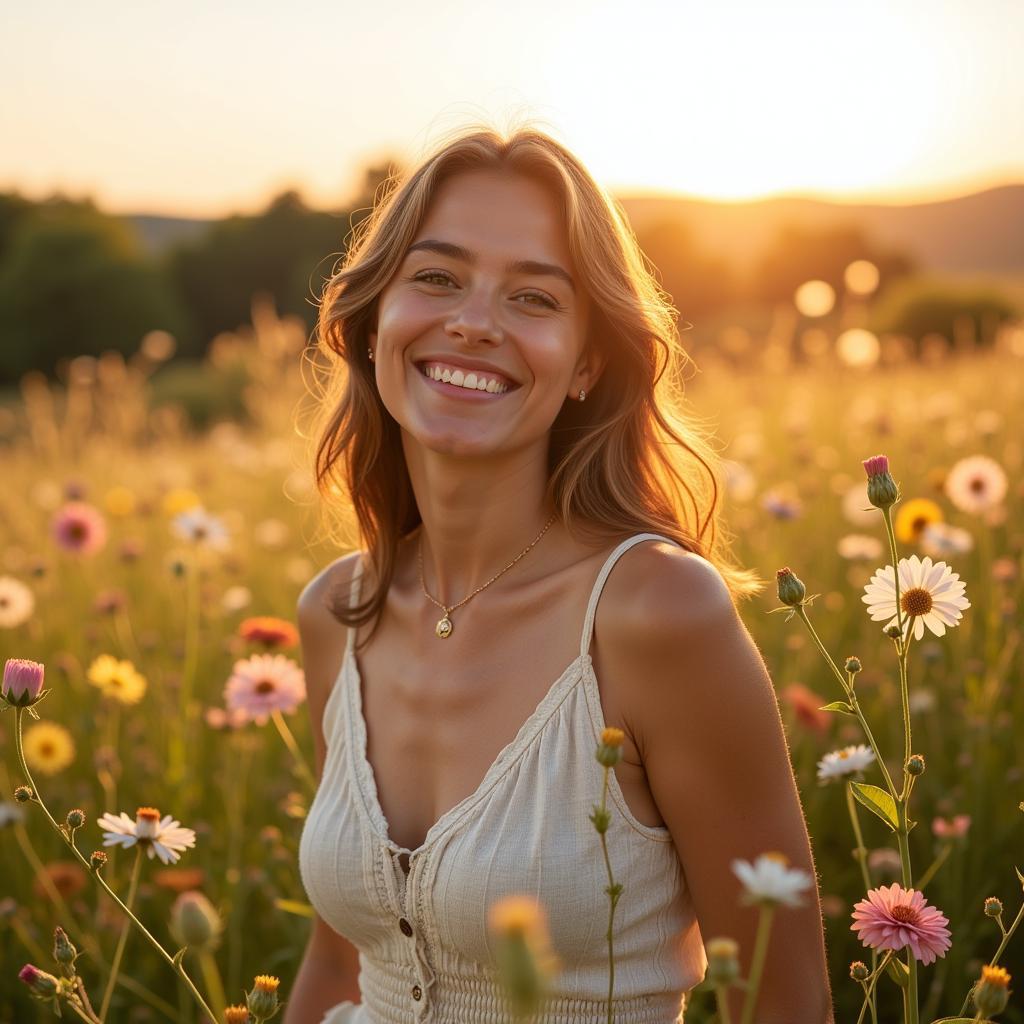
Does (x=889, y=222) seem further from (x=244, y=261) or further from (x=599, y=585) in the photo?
(x=599, y=585)

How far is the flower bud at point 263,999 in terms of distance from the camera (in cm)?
100

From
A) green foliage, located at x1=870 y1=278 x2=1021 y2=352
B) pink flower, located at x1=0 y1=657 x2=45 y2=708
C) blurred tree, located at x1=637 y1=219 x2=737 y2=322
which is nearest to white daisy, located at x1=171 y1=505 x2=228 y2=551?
pink flower, located at x1=0 y1=657 x2=45 y2=708

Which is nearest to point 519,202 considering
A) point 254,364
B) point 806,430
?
point 806,430

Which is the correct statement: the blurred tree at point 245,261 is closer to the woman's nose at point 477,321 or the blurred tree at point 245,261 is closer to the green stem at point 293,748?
the green stem at point 293,748

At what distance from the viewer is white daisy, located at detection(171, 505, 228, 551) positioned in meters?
2.96

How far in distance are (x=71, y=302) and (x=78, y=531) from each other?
36.0 meters

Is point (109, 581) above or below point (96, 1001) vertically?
above

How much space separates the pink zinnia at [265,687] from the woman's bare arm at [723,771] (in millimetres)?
843

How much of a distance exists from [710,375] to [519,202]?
5.53 m

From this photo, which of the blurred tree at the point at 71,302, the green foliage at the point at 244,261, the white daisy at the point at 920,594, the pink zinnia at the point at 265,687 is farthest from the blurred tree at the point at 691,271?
the white daisy at the point at 920,594

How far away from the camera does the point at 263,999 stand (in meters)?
1.00

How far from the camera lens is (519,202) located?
1.84m

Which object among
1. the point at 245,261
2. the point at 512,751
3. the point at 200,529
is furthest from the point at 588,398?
the point at 245,261

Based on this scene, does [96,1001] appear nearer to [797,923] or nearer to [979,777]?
[797,923]
